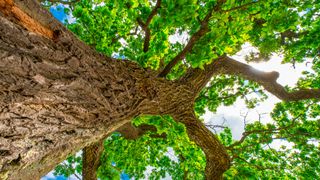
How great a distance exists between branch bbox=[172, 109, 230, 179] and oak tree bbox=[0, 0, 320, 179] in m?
0.03

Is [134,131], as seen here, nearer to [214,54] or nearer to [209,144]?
[209,144]

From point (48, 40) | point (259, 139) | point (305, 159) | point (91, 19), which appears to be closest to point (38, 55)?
point (48, 40)

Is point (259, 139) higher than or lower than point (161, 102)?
higher

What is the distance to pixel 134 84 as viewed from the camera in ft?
12.5

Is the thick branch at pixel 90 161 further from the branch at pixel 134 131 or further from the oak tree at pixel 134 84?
the branch at pixel 134 131

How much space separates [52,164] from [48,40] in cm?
134

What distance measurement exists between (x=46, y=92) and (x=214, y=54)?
289 cm

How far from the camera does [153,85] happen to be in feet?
13.8

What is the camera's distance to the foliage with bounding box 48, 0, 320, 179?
3846 mm

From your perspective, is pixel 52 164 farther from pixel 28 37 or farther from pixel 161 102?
pixel 161 102

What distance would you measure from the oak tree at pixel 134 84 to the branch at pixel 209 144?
0.03 metres

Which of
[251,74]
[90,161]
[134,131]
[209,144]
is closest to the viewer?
[209,144]

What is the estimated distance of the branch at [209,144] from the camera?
555 cm

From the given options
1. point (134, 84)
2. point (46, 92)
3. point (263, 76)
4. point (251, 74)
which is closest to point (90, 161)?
point (134, 84)
